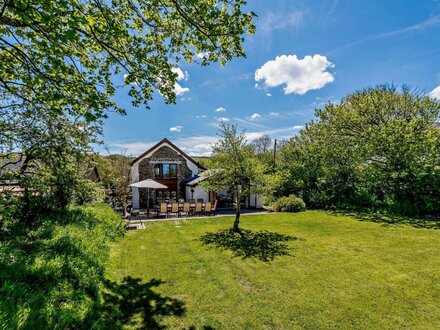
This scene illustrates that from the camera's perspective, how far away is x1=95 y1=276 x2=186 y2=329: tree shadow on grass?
4512 mm

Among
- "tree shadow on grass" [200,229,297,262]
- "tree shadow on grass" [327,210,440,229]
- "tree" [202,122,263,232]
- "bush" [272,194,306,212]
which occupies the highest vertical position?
"tree" [202,122,263,232]

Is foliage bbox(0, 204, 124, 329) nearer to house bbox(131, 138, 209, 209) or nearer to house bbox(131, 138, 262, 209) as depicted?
house bbox(131, 138, 262, 209)

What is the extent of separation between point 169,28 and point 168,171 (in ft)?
66.6

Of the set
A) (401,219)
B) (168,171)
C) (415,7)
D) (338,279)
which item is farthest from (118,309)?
(168,171)

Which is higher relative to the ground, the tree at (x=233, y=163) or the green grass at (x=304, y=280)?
the tree at (x=233, y=163)

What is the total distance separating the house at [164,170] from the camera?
23578 millimetres

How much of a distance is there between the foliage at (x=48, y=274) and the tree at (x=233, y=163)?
20.1 ft

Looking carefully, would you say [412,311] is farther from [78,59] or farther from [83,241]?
[78,59]

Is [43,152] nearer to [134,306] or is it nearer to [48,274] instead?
[48,274]

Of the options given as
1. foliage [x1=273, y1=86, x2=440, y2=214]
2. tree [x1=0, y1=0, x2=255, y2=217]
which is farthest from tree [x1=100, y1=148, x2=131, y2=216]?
foliage [x1=273, y1=86, x2=440, y2=214]

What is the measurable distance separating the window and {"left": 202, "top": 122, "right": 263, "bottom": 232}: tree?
1427 centimetres

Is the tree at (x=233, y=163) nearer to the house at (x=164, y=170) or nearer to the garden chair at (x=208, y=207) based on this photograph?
the garden chair at (x=208, y=207)

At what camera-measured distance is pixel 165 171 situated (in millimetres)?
24703

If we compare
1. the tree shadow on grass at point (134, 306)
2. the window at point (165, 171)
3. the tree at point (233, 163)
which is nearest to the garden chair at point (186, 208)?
the tree at point (233, 163)
